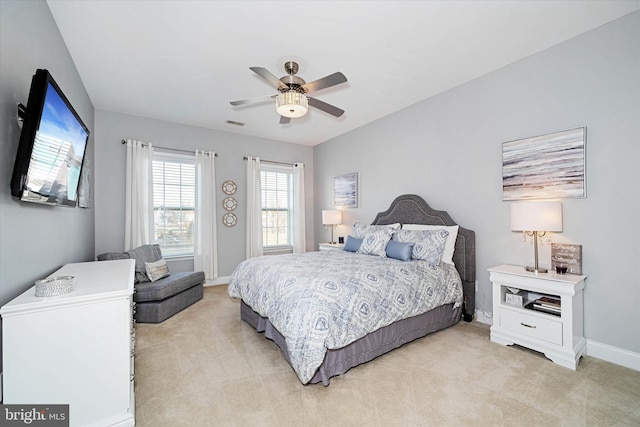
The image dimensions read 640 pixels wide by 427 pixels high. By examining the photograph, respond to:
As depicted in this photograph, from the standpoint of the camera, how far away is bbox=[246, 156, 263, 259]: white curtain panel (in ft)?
18.1

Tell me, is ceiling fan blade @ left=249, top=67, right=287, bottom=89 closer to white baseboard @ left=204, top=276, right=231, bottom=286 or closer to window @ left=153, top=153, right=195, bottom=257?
window @ left=153, top=153, right=195, bottom=257

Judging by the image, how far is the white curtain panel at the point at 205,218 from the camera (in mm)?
5008

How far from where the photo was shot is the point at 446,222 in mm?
3668

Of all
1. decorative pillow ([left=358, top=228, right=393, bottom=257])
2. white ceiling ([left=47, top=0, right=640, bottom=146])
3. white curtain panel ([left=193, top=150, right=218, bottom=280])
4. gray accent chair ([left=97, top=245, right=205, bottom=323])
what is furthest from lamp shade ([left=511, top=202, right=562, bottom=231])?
white curtain panel ([left=193, top=150, right=218, bottom=280])

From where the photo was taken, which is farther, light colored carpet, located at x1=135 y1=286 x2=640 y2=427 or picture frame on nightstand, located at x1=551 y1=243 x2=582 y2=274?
picture frame on nightstand, located at x1=551 y1=243 x2=582 y2=274

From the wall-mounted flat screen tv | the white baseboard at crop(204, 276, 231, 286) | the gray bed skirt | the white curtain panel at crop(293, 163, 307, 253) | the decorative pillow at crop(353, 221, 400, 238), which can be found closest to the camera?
the wall-mounted flat screen tv

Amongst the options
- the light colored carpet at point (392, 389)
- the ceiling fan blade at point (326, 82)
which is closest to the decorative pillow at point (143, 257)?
the light colored carpet at point (392, 389)

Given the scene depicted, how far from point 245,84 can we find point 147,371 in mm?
3156

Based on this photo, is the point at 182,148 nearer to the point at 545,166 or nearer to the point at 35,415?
the point at 35,415

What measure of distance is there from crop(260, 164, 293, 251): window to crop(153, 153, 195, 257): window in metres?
1.40

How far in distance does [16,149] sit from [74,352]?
4.09 feet

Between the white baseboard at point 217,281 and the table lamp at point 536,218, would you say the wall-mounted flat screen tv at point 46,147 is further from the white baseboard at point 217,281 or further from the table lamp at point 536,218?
the table lamp at point 536,218

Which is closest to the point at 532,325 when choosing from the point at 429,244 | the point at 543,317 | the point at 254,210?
the point at 543,317

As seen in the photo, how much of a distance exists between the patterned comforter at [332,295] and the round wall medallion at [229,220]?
213 centimetres
